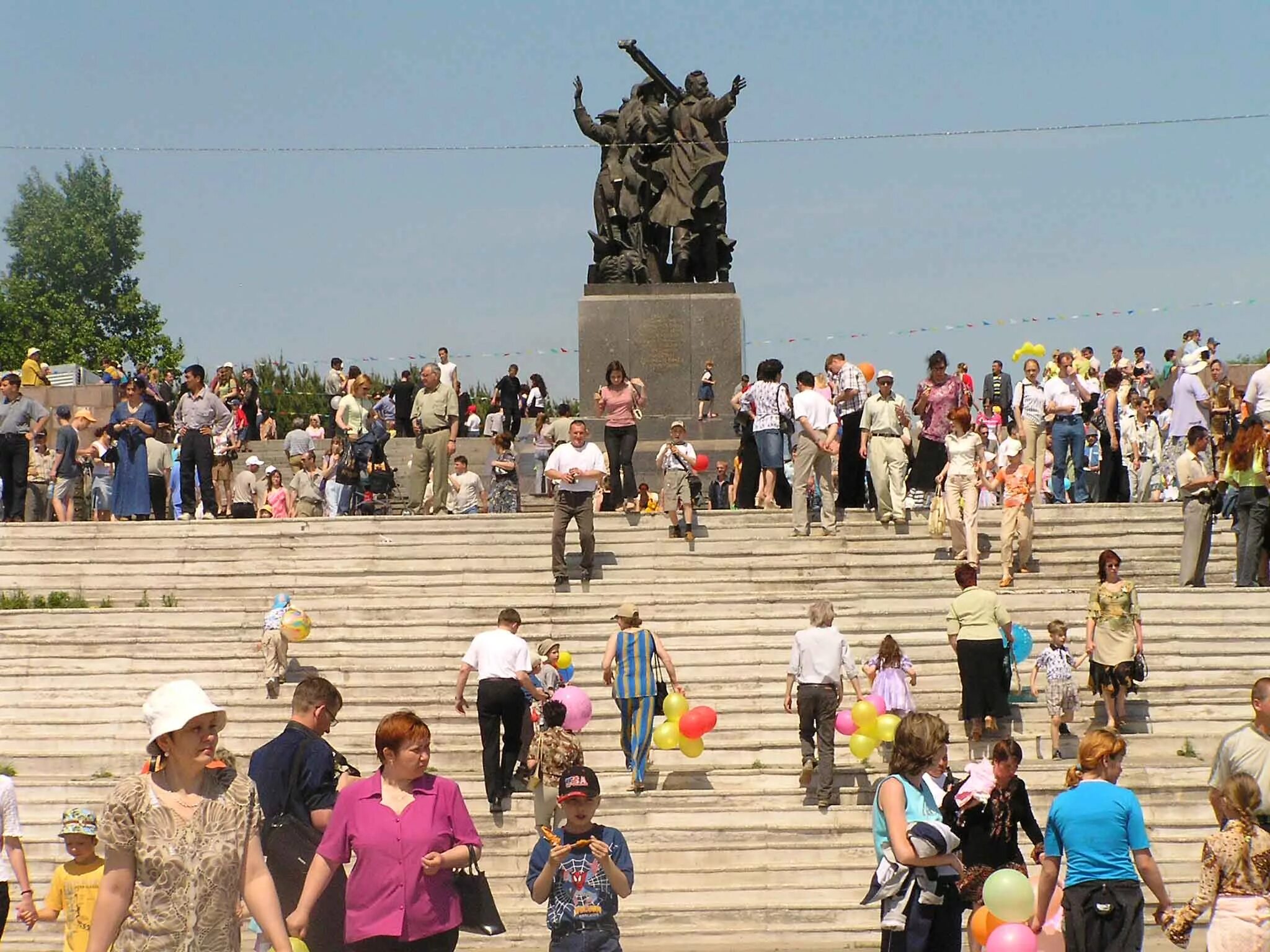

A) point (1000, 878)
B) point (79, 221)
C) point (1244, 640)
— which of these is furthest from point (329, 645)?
point (79, 221)

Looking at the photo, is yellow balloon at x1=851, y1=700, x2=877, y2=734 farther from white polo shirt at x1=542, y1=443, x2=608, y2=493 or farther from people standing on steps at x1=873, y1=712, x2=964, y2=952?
white polo shirt at x1=542, y1=443, x2=608, y2=493

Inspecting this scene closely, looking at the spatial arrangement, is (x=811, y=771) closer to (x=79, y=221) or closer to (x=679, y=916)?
(x=679, y=916)

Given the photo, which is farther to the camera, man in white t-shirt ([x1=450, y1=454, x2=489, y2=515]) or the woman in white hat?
man in white t-shirt ([x1=450, y1=454, x2=489, y2=515])

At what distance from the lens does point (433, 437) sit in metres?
20.5

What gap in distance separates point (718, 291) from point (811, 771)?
1347 centimetres

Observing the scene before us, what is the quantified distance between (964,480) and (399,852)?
11.2m

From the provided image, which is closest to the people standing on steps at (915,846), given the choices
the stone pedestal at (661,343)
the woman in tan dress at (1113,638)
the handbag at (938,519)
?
the woman in tan dress at (1113,638)

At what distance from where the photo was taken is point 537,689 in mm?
12367

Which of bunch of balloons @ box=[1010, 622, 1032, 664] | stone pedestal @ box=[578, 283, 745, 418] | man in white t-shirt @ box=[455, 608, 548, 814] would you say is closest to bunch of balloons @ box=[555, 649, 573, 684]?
man in white t-shirt @ box=[455, 608, 548, 814]

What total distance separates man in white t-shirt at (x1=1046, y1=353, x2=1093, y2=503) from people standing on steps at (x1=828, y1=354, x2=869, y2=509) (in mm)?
2063

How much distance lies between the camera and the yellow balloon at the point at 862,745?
40.2 feet

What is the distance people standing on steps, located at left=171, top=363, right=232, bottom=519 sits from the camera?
68.9 ft

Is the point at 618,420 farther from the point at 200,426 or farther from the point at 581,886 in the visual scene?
the point at 581,886

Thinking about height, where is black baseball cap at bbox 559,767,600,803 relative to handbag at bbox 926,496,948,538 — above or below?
below
